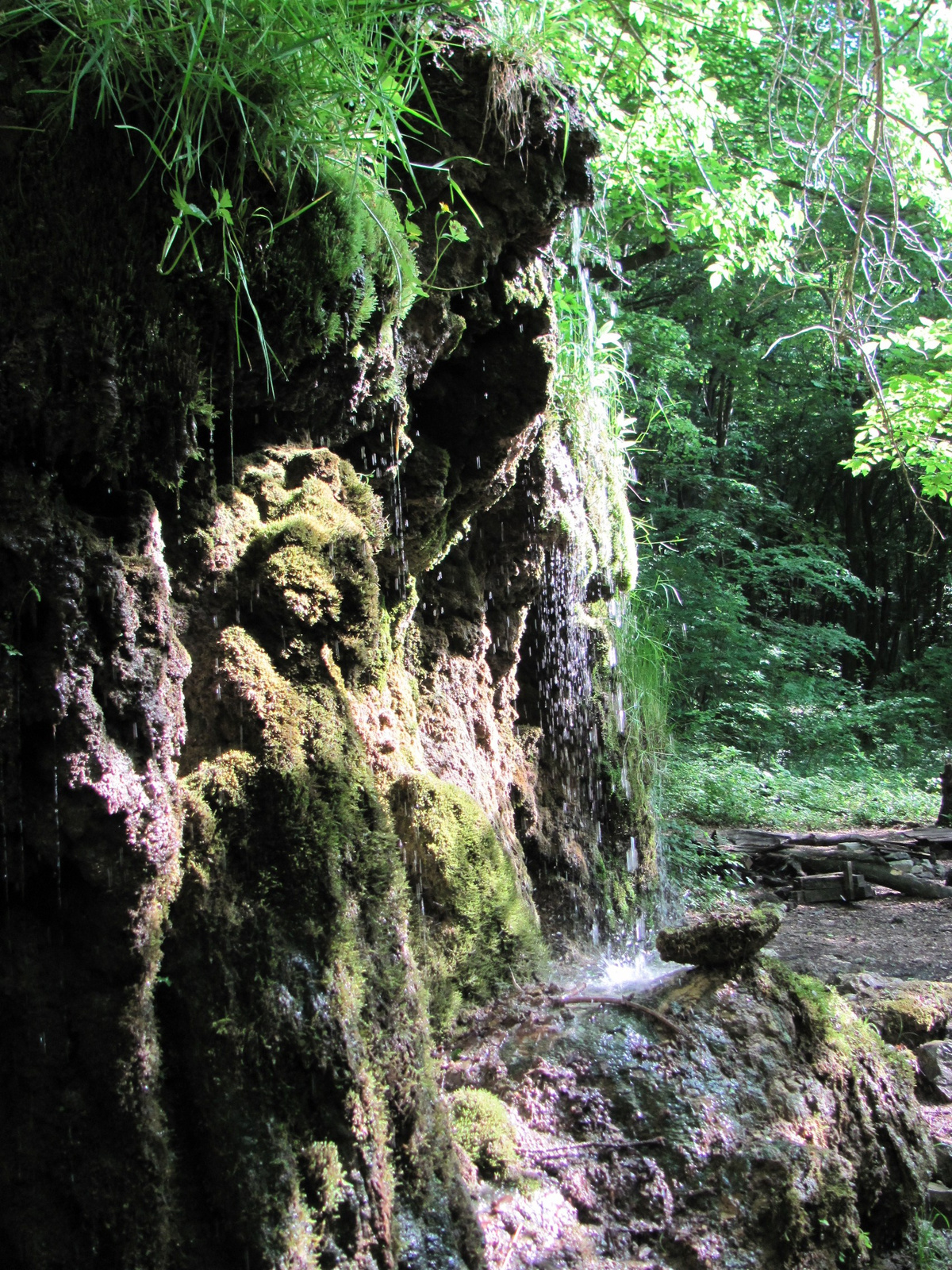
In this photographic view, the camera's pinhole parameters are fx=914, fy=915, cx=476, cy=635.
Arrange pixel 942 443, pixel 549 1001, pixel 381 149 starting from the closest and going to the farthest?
pixel 381 149 < pixel 549 1001 < pixel 942 443

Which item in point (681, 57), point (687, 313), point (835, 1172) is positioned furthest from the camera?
point (687, 313)

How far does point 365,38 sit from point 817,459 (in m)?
19.4

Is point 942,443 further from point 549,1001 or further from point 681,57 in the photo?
point 549,1001

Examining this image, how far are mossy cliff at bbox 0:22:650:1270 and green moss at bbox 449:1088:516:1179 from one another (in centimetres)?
32

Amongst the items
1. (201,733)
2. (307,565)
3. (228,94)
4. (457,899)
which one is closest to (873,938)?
(457,899)

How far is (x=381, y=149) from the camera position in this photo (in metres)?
2.40

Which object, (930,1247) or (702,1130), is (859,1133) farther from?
(702,1130)

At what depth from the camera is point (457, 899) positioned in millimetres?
3547

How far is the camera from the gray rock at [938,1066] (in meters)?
4.06

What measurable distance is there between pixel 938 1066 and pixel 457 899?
7.97 feet

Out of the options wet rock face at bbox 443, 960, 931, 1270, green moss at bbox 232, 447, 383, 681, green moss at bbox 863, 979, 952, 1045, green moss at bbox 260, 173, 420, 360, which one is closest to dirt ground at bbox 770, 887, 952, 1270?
green moss at bbox 863, 979, 952, 1045

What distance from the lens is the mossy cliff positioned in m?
1.83

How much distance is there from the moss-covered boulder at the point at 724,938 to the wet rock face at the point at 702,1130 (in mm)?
62

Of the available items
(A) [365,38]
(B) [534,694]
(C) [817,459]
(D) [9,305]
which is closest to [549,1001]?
(B) [534,694]
